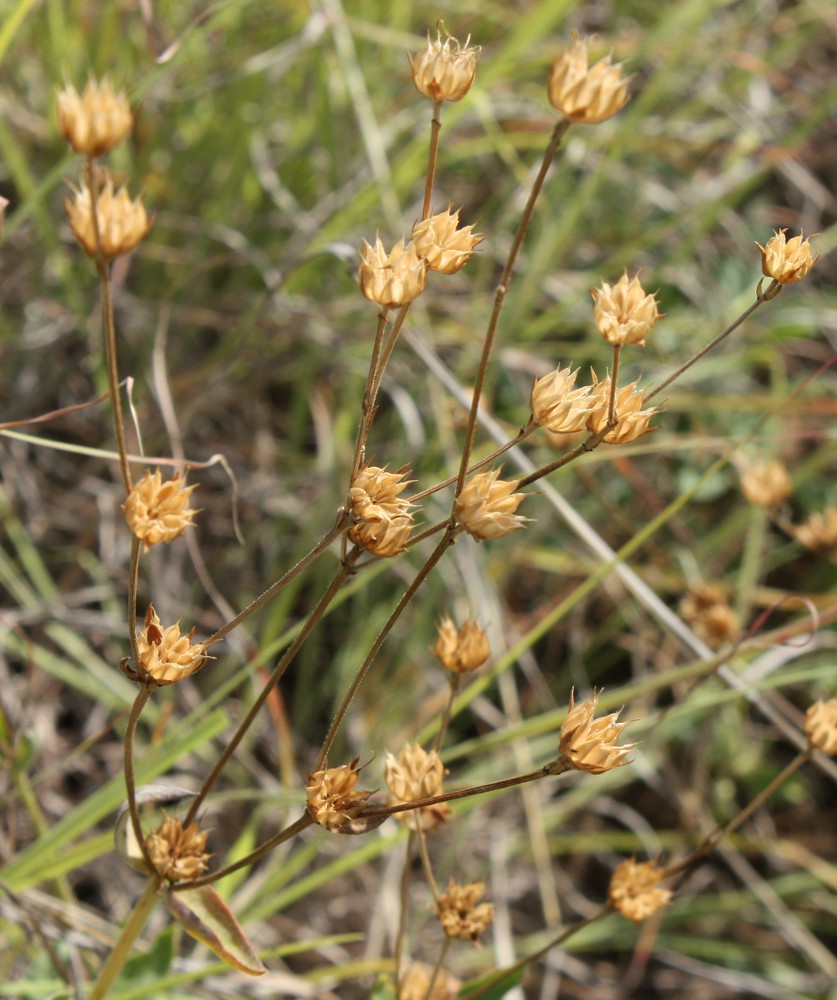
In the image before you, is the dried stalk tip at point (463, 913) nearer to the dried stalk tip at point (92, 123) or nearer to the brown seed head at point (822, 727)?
the brown seed head at point (822, 727)

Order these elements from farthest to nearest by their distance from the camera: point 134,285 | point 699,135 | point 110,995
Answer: point 699,135
point 134,285
point 110,995

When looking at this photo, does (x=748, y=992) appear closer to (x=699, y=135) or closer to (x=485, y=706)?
(x=485, y=706)

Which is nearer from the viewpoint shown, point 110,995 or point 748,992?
point 110,995

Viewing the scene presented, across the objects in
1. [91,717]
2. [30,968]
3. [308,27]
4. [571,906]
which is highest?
[308,27]

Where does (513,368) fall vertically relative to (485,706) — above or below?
above

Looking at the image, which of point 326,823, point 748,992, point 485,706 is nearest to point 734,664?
point 485,706

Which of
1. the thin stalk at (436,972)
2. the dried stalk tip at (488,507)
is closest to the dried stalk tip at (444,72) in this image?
the dried stalk tip at (488,507)
